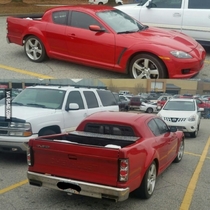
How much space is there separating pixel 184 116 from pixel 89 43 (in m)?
7.25

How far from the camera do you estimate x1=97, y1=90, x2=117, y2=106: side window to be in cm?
1035

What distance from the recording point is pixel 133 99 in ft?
37.1

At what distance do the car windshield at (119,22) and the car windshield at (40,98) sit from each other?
1.84m

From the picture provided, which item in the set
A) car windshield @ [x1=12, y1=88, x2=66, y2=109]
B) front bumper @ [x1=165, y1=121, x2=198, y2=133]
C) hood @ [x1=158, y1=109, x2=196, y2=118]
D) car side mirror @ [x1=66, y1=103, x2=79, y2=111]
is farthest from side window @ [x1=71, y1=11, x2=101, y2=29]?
front bumper @ [x1=165, y1=121, x2=198, y2=133]

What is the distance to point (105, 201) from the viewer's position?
21.8 ft

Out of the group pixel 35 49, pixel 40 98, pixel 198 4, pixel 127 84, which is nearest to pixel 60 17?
pixel 35 49

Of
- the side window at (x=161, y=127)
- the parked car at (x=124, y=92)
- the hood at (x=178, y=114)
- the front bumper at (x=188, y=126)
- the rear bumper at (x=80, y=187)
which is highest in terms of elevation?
the parked car at (x=124, y=92)

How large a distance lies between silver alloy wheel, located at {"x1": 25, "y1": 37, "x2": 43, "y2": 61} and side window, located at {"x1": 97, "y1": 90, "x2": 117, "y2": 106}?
5.66 feet

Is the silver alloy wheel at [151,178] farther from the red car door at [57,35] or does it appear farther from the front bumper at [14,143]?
the red car door at [57,35]

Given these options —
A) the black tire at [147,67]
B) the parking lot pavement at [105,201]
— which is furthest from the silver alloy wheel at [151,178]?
the black tire at [147,67]

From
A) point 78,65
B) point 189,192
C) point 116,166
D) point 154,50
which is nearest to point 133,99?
point 78,65

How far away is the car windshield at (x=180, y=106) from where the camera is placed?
46.2ft

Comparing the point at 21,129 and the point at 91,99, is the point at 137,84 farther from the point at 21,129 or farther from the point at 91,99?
the point at 21,129

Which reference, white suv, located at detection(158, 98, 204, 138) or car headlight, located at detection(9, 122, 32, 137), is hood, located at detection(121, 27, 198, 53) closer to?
car headlight, located at detection(9, 122, 32, 137)
